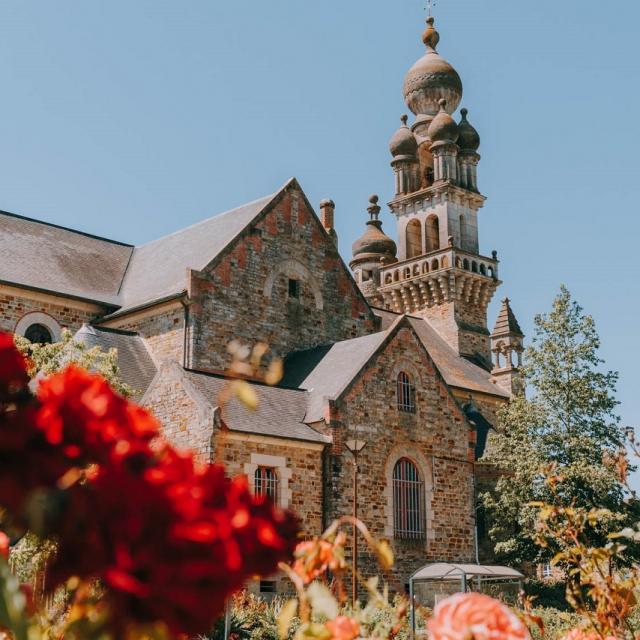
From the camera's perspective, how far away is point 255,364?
228 cm

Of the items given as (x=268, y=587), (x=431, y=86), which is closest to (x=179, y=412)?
(x=268, y=587)

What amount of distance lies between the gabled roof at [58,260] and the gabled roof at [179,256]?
761 mm

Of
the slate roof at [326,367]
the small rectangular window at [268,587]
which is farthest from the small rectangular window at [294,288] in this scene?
the small rectangular window at [268,587]

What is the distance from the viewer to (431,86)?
6334 cm

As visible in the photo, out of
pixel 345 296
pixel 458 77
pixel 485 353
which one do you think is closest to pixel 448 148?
pixel 458 77

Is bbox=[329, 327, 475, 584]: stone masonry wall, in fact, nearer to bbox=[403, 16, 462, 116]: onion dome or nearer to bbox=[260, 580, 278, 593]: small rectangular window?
bbox=[260, 580, 278, 593]: small rectangular window

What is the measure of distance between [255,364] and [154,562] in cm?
69

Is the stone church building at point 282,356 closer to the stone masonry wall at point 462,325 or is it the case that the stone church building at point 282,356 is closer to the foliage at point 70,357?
the foliage at point 70,357

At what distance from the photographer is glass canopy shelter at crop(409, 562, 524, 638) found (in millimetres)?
21953

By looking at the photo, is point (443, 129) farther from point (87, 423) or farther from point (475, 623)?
point (87, 423)

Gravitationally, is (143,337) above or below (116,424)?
above

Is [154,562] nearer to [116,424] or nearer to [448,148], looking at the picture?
[116,424]

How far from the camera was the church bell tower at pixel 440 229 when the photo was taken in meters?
55.1

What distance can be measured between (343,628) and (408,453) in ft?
87.7
